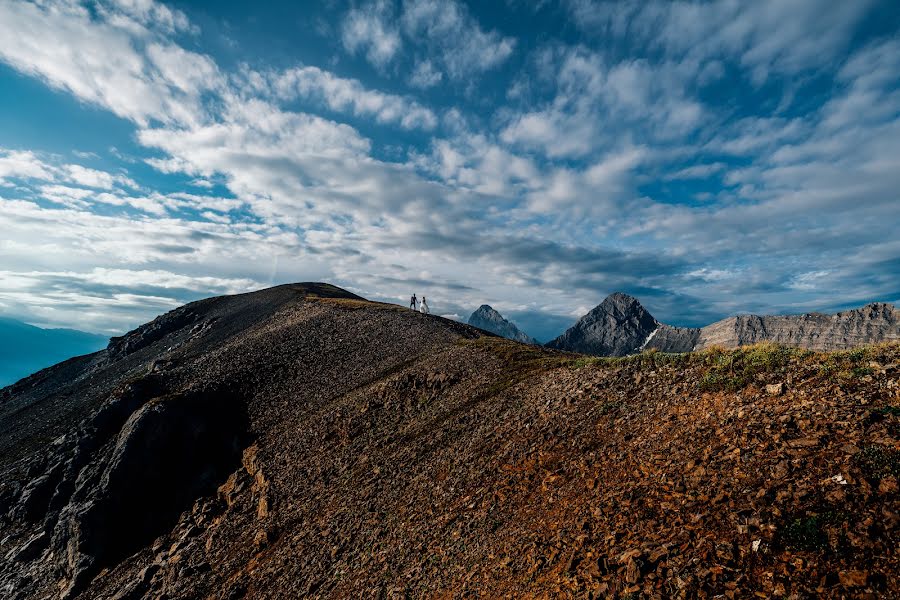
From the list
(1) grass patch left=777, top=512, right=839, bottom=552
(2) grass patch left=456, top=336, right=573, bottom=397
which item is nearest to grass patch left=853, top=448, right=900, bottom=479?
(1) grass patch left=777, top=512, right=839, bottom=552

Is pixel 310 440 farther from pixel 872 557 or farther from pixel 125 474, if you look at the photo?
pixel 872 557

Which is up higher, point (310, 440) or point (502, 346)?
point (502, 346)

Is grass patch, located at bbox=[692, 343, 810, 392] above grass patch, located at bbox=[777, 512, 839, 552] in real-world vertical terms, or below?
above

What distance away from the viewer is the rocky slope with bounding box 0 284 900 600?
10.9m

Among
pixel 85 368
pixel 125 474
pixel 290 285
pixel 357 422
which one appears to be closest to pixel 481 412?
pixel 357 422

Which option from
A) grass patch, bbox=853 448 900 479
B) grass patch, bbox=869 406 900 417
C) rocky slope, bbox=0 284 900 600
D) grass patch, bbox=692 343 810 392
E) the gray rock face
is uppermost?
the gray rock face

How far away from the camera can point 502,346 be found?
143 ft

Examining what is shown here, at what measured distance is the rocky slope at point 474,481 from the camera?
10898 millimetres

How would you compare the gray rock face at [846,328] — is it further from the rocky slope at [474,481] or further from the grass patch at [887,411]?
the grass patch at [887,411]

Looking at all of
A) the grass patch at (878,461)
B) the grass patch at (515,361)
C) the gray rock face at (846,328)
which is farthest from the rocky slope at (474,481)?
the gray rock face at (846,328)

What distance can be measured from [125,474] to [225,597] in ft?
69.7

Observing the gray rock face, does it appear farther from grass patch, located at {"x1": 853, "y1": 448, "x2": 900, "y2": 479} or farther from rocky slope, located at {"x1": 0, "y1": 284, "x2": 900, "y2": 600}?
grass patch, located at {"x1": 853, "y1": 448, "x2": 900, "y2": 479}

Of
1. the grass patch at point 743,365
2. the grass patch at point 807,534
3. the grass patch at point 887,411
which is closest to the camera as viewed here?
the grass patch at point 807,534

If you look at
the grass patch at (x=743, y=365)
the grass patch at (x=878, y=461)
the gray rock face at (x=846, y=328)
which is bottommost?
the grass patch at (x=878, y=461)
